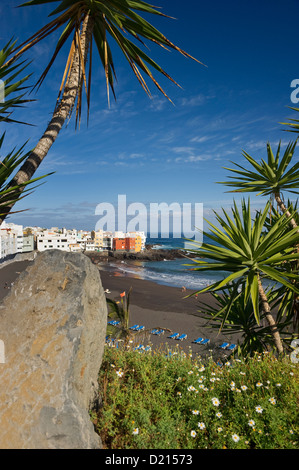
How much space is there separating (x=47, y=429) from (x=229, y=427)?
165 centimetres

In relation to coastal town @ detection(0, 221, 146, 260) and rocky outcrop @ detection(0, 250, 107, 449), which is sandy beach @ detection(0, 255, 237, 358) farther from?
coastal town @ detection(0, 221, 146, 260)

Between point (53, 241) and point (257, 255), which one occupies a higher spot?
point (257, 255)

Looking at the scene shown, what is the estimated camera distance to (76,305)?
2.57 meters

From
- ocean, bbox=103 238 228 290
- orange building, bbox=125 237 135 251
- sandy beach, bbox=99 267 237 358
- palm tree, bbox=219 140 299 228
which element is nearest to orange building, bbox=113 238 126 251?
orange building, bbox=125 237 135 251

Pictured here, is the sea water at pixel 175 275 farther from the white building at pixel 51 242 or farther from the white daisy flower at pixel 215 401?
the white building at pixel 51 242

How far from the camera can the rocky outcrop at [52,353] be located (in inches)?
79.5

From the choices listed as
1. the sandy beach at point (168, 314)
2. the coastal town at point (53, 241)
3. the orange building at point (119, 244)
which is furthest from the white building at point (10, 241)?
the sandy beach at point (168, 314)

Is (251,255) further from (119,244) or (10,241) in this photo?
(119,244)

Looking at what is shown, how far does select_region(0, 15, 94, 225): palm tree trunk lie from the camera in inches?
125

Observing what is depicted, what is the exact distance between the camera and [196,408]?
2721 millimetres

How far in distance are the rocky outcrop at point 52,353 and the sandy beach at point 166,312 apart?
27.0 ft

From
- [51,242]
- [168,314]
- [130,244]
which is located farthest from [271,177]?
[130,244]

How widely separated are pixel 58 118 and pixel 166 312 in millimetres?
19389
